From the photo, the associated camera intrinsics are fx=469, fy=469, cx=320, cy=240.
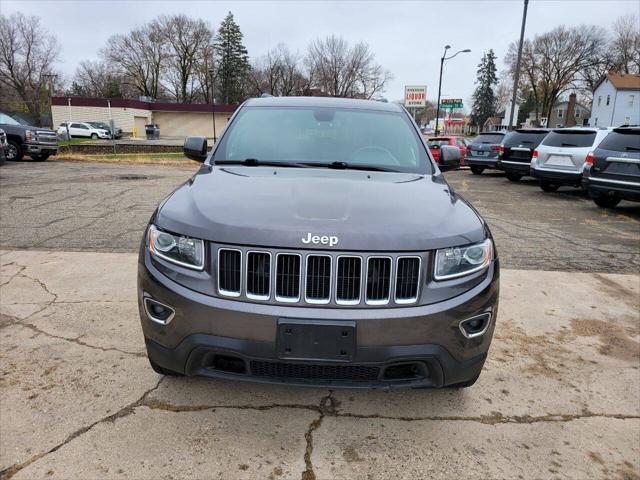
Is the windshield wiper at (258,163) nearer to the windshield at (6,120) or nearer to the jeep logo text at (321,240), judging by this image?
the jeep logo text at (321,240)

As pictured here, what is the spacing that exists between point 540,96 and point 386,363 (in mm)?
80336

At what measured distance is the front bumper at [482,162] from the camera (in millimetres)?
17219

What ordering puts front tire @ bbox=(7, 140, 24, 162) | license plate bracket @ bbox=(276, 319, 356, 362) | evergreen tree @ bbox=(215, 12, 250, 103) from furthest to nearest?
evergreen tree @ bbox=(215, 12, 250, 103) < front tire @ bbox=(7, 140, 24, 162) < license plate bracket @ bbox=(276, 319, 356, 362)

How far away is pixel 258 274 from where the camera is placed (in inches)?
82.1

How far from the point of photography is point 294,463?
7.27 ft

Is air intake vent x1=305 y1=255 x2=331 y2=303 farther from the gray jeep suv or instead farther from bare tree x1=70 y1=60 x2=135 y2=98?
bare tree x1=70 y1=60 x2=135 y2=98

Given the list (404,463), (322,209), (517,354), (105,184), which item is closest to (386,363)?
(404,463)

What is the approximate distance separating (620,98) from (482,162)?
54.6 m

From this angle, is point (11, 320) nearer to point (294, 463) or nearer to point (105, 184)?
point (294, 463)

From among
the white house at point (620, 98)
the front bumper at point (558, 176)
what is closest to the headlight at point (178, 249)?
the front bumper at point (558, 176)

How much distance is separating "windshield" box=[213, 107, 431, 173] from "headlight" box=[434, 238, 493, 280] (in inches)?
39.8

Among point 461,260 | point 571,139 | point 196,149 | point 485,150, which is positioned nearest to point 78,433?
point 461,260

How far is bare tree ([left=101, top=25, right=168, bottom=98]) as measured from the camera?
226ft

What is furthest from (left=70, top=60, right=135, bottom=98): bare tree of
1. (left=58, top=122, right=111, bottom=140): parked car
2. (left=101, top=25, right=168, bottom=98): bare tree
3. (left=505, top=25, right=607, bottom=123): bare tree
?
(left=505, top=25, right=607, bottom=123): bare tree
